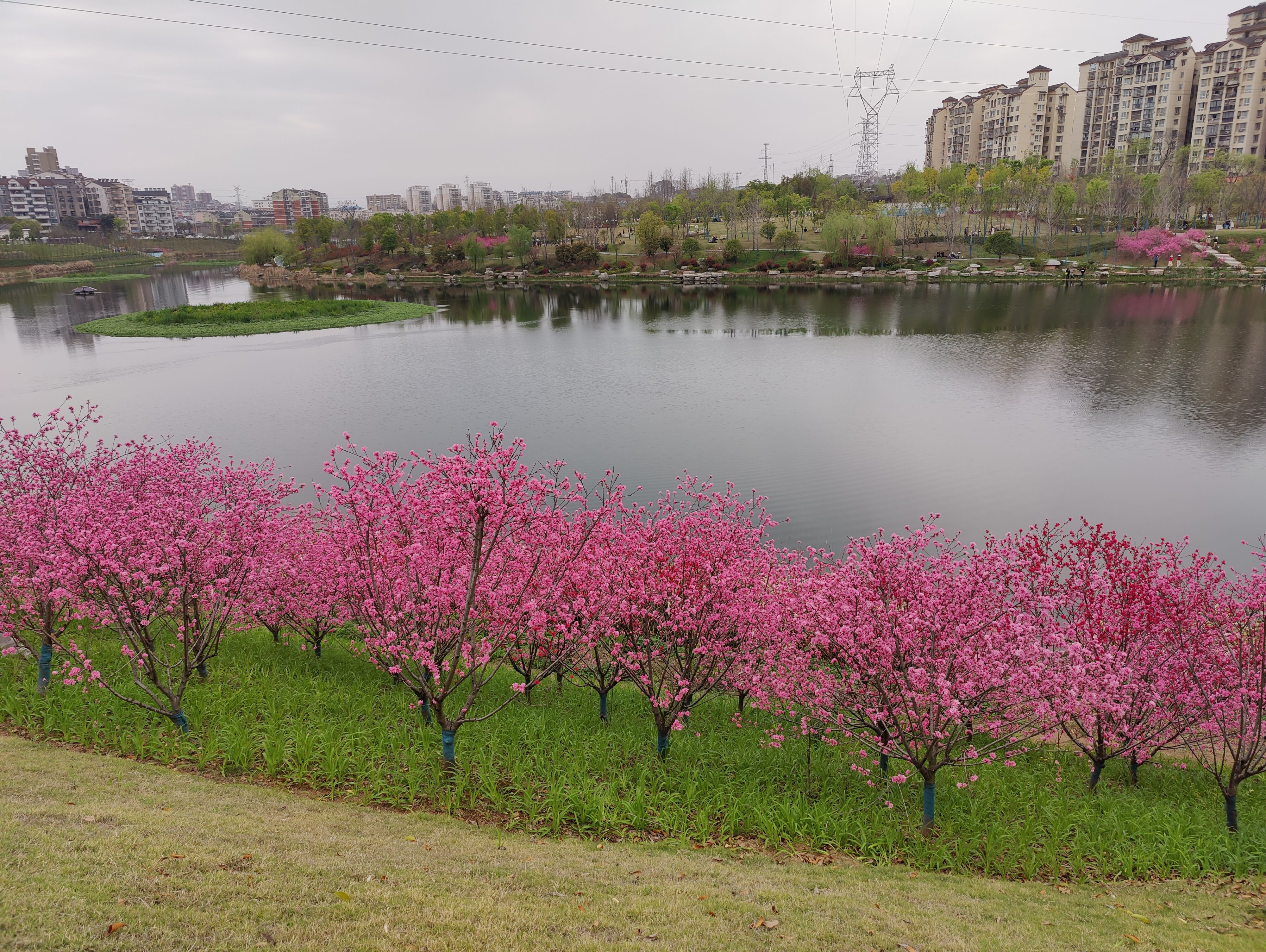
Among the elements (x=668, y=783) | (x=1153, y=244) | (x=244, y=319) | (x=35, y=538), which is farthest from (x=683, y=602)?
(x=1153, y=244)

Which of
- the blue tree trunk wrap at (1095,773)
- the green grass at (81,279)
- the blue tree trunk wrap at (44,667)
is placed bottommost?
the blue tree trunk wrap at (1095,773)

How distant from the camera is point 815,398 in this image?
35.5 meters

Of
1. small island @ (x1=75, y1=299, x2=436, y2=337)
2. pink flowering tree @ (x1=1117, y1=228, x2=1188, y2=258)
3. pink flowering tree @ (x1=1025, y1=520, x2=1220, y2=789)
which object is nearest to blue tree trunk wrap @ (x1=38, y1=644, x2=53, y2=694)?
pink flowering tree @ (x1=1025, y1=520, x2=1220, y2=789)

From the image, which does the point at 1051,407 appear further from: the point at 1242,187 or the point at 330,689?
the point at 1242,187

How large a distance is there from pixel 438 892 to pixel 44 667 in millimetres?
9642

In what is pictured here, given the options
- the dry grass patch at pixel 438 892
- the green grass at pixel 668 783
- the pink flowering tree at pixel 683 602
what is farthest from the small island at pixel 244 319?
the dry grass patch at pixel 438 892

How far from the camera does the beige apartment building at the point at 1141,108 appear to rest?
120m

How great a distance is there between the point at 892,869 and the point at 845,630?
2.96 metres

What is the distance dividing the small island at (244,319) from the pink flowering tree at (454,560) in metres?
60.7

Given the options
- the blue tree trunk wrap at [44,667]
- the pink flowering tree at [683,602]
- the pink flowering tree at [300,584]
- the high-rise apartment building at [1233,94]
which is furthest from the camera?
the high-rise apartment building at [1233,94]

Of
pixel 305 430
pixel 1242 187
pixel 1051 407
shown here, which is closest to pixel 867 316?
pixel 1051 407

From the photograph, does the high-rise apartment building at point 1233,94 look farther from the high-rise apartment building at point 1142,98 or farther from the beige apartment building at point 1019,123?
the beige apartment building at point 1019,123

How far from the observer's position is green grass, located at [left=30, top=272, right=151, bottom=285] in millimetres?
124438

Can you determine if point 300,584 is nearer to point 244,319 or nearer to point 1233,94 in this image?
point 244,319
